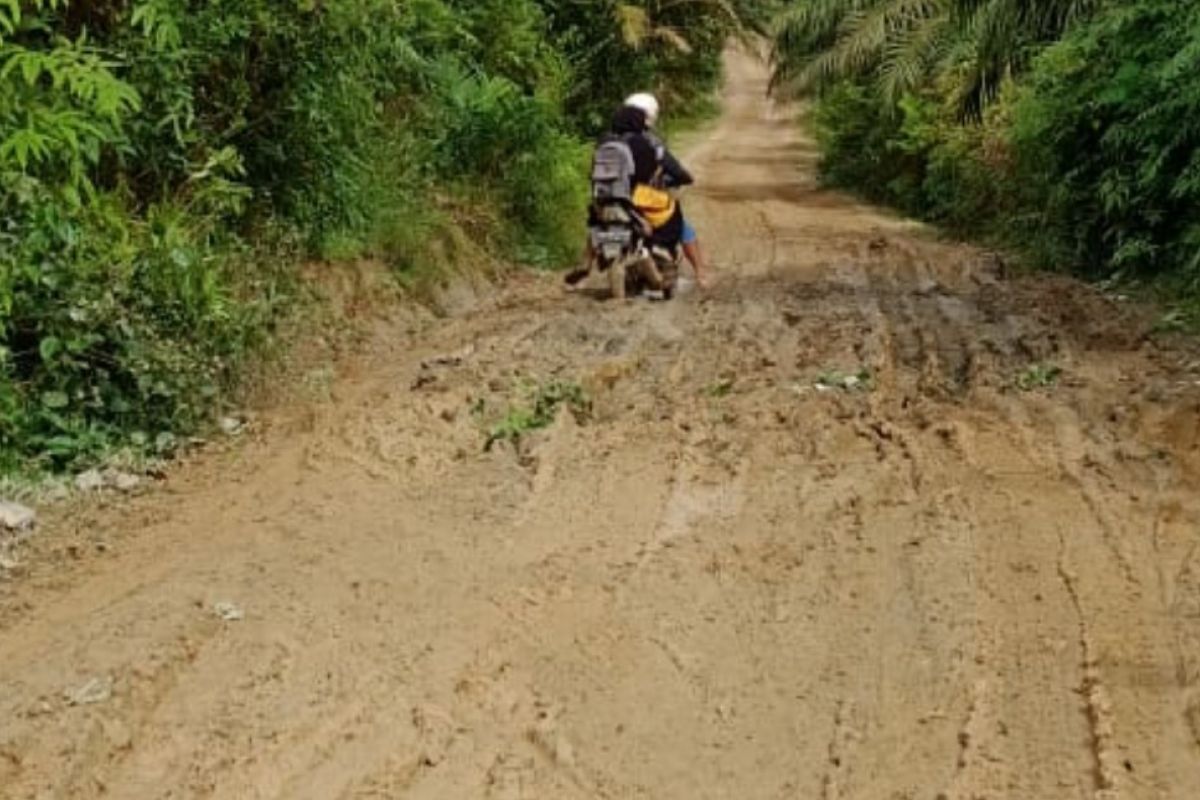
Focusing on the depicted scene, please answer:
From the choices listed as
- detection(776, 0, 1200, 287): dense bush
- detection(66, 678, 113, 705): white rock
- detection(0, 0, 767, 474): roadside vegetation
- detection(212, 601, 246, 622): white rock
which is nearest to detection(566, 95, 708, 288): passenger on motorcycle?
detection(0, 0, 767, 474): roadside vegetation

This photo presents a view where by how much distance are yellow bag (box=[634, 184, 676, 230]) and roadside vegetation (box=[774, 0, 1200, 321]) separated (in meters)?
3.42

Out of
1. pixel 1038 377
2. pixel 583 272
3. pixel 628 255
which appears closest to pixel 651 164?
pixel 628 255

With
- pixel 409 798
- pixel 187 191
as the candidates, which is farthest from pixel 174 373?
pixel 409 798

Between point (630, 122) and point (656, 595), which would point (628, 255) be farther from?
point (656, 595)

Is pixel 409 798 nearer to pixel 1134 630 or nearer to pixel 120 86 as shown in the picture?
pixel 1134 630

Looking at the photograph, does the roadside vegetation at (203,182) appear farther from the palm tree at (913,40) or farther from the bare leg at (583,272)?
the palm tree at (913,40)

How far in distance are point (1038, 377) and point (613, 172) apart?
4324 millimetres

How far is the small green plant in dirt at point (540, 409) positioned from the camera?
730 centimetres

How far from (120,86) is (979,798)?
510cm

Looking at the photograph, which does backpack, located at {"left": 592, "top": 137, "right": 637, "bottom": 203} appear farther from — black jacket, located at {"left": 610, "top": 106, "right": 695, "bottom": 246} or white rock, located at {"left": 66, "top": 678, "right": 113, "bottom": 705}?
white rock, located at {"left": 66, "top": 678, "right": 113, "bottom": 705}

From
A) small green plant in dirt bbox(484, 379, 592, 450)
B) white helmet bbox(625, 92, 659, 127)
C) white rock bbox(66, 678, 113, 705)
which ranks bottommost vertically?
small green plant in dirt bbox(484, 379, 592, 450)

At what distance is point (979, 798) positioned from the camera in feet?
12.7

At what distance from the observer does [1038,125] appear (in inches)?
521

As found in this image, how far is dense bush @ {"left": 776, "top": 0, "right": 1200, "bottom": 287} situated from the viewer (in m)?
11.1
